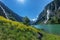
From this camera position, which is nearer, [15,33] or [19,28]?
[15,33]

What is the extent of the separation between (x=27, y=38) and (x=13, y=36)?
73.5 inches

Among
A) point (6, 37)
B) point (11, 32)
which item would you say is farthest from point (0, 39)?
point (11, 32)

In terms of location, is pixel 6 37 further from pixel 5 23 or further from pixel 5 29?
pixel 5 23

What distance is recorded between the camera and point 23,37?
2150cm

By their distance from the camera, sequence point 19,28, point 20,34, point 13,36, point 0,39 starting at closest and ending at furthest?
point 0,39
point 13,36
point 20,34
point 19,28

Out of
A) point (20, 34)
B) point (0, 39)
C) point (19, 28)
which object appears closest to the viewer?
point (0, 39)

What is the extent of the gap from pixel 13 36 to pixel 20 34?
163 centimetres

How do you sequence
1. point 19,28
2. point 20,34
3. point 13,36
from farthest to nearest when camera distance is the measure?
point 19,28
point 20,34
point 13,36

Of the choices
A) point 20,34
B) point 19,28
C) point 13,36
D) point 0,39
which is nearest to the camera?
point 0,39

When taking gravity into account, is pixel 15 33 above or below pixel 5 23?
below

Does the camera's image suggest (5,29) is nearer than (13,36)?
No

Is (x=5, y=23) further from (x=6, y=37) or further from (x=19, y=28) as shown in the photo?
(x=6, y=37)

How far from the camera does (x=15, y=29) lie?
23.2 meters

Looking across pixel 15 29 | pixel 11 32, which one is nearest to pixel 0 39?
pixel 11 32
